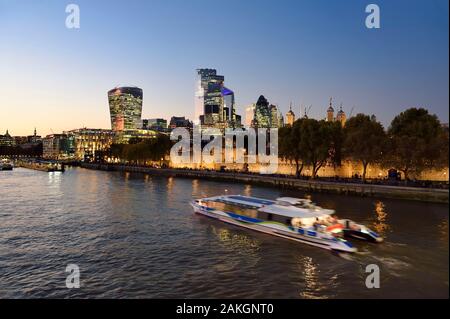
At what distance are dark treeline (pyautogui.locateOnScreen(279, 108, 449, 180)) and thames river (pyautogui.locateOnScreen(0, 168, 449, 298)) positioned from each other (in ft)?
75.5

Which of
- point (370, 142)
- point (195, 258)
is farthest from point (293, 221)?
point (370, 142)

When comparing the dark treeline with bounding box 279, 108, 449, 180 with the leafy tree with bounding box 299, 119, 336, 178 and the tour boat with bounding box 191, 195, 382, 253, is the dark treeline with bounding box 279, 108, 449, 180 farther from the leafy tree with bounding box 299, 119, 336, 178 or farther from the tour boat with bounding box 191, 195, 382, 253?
the tour boat with bounding box 191, 195, 382, 253

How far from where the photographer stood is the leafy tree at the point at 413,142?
64.8m

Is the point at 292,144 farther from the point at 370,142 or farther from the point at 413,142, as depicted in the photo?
the point at 413,142

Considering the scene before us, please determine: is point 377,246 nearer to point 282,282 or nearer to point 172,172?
point 282,282

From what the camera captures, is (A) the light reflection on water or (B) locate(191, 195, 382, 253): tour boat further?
(A) the light reflection on water

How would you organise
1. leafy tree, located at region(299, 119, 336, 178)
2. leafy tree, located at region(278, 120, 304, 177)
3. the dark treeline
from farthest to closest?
leafy tree, located at region(278, 120, 304, 177) < leafy tree, located at region(299, 119, 336, 178) < the dark treeline

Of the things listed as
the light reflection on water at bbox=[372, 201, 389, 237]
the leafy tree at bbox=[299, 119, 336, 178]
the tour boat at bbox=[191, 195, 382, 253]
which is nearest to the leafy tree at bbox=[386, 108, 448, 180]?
the leafy tree at bbox=[299, 119, 336, 178]

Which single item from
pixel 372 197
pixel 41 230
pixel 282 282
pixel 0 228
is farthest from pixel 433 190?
pixel 0 228

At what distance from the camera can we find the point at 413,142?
6775 cm

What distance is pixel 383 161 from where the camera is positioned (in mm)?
74000

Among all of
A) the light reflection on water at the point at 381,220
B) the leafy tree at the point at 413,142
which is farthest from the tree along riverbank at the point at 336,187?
the leafy tree at the point at 413,142

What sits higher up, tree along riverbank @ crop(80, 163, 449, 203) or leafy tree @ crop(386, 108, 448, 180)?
leafy tree @ crop(386, 108, 448, 180)

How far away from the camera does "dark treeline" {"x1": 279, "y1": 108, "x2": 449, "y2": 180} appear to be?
67.2m
